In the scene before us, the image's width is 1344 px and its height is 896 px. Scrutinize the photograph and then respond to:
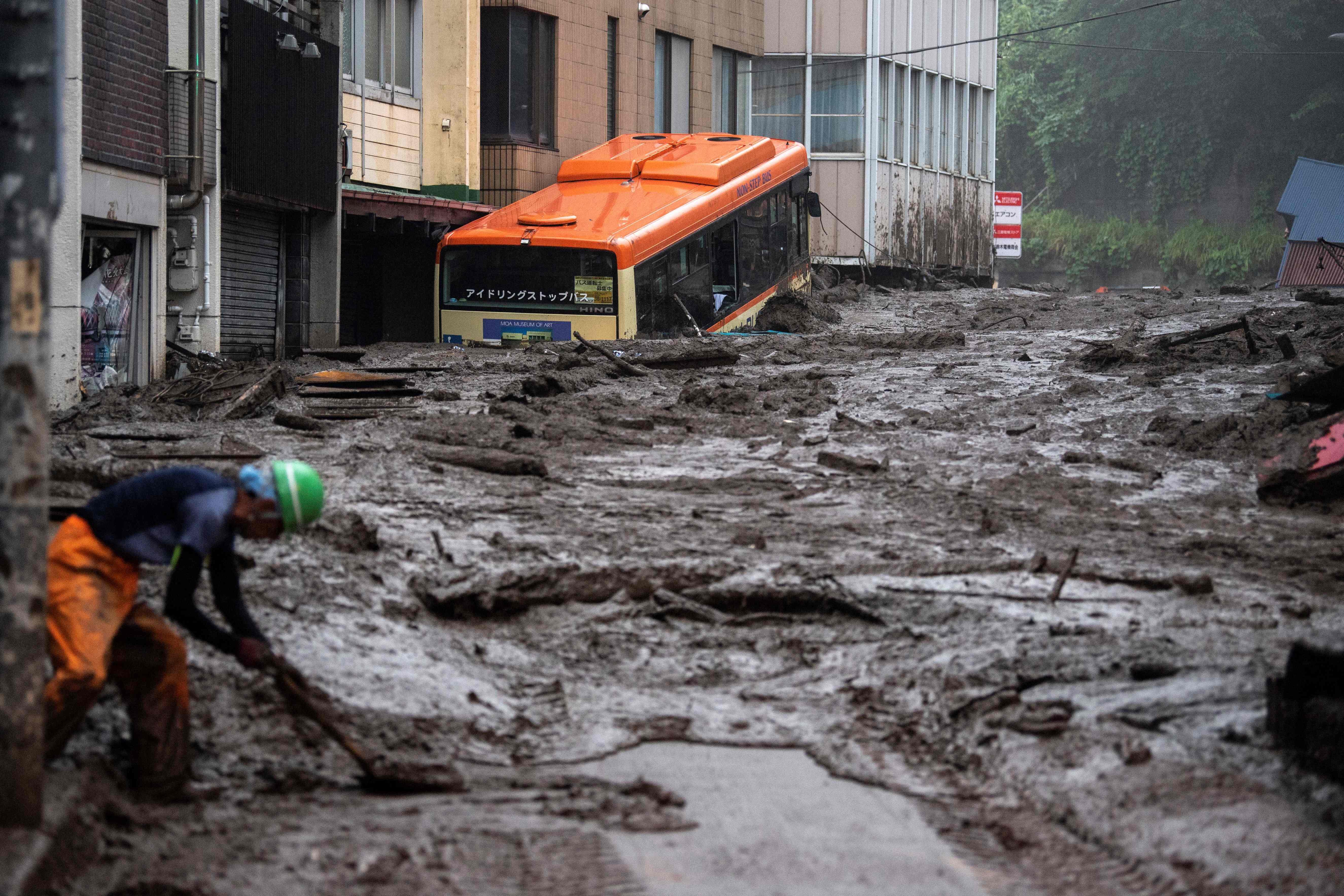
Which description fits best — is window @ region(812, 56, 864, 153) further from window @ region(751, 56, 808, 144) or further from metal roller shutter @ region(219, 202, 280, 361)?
metal roller shutter @ region(219, 202, 280, 361)

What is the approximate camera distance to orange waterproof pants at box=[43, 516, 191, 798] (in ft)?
16.1

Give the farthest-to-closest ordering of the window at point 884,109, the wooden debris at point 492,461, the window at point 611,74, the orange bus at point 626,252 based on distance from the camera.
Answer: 1. the window at point 884,109
2. the window at point 611,74
3. the orange bus at point 626,252
4. the wooden debris at point 492,461

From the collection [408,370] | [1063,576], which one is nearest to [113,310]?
[408,370]

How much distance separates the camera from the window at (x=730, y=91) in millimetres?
32656

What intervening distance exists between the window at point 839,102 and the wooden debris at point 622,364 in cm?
1928

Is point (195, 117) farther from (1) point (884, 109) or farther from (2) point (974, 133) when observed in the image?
(2) point (974, 133)

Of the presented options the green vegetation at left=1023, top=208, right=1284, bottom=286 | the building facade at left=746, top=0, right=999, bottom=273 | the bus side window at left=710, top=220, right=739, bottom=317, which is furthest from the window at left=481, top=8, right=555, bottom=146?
the green vegetation at left=1023, top=208, right=1284, bottom=286

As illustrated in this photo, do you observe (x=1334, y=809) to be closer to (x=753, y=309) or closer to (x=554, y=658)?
(x=554, y=658)

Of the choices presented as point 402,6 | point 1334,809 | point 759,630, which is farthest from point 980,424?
point 402,6

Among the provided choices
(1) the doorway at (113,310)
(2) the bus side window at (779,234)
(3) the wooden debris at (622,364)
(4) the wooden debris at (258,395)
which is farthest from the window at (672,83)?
(4) the wooden debris at (258,395)

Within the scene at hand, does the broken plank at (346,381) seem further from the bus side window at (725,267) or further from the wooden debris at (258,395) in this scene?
the bus side window at (725,267)

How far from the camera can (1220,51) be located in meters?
56.3

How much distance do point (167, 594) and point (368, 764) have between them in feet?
3.07

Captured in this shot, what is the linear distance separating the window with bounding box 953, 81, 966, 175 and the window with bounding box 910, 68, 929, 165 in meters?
2.03
